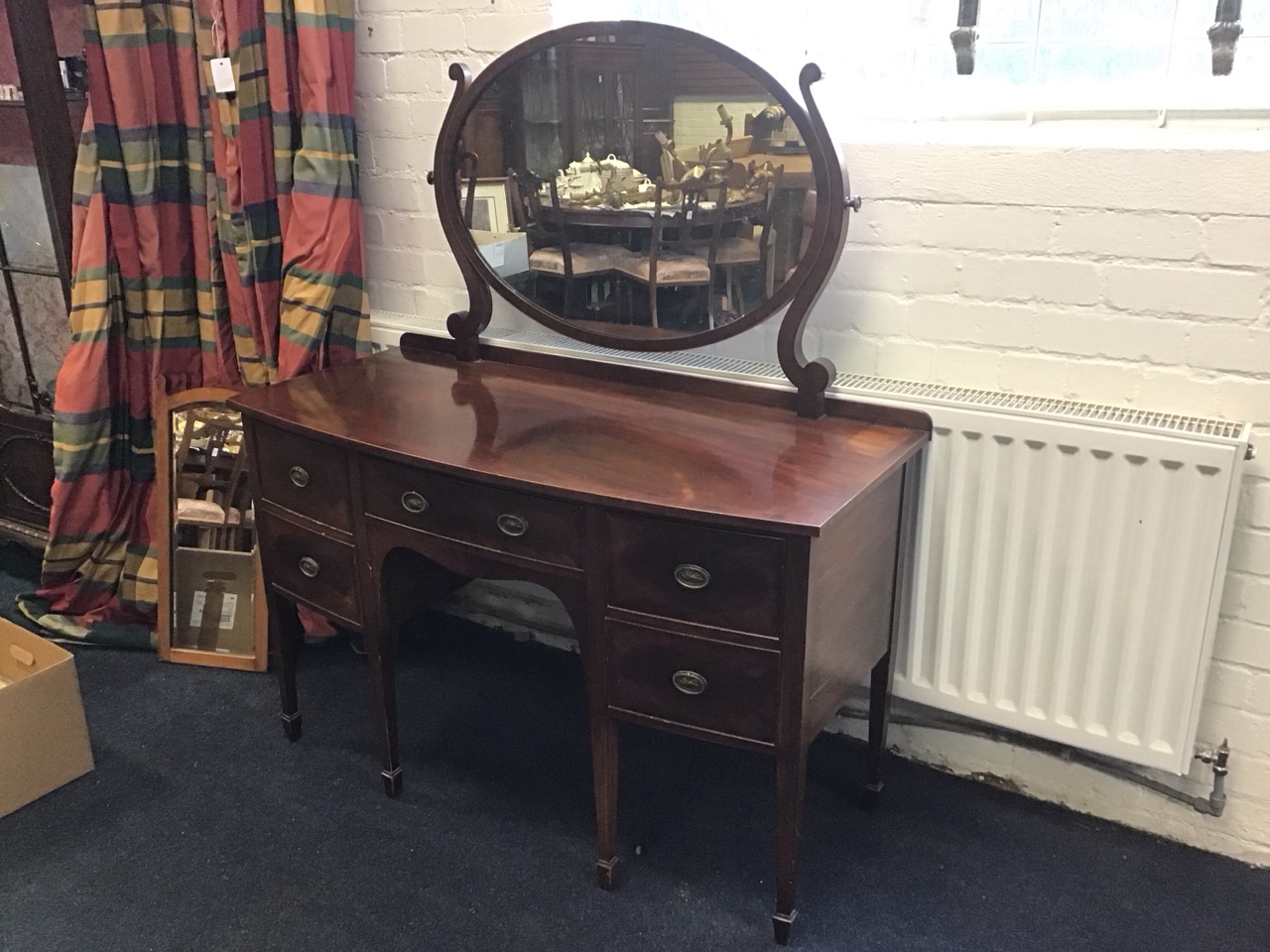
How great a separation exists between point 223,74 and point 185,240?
37 centimetres

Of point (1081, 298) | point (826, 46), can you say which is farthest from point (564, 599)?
point (826, 46)

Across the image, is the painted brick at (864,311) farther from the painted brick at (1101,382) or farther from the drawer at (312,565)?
the drawer at (312,565)

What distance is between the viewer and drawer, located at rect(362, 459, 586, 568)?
53.9 inches

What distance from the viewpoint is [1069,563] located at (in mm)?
1486

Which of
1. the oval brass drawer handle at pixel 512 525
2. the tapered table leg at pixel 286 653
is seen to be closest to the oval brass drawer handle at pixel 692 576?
the oval brass drawer handle at pixel 512 525

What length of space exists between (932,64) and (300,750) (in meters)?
1.56

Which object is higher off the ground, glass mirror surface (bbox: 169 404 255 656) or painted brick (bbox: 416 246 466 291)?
painted brick (bbox: 416 246 466 291)

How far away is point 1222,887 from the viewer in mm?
1536

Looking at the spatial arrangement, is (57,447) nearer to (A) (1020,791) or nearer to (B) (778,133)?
(B) (778,133)

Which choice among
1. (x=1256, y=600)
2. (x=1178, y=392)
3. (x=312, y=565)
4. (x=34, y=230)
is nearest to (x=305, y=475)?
(x=312, y=565)

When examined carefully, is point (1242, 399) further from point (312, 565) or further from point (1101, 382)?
point (312, 565)

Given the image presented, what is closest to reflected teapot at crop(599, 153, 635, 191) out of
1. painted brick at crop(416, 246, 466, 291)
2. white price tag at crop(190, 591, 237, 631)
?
painted brick at crop(416, 246, 466, 291)

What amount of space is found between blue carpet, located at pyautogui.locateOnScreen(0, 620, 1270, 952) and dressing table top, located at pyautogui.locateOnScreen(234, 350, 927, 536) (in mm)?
637

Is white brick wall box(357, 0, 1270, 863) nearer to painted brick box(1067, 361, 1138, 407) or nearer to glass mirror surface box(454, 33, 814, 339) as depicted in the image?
painted brick box(1067, 361, 1138, 407)
